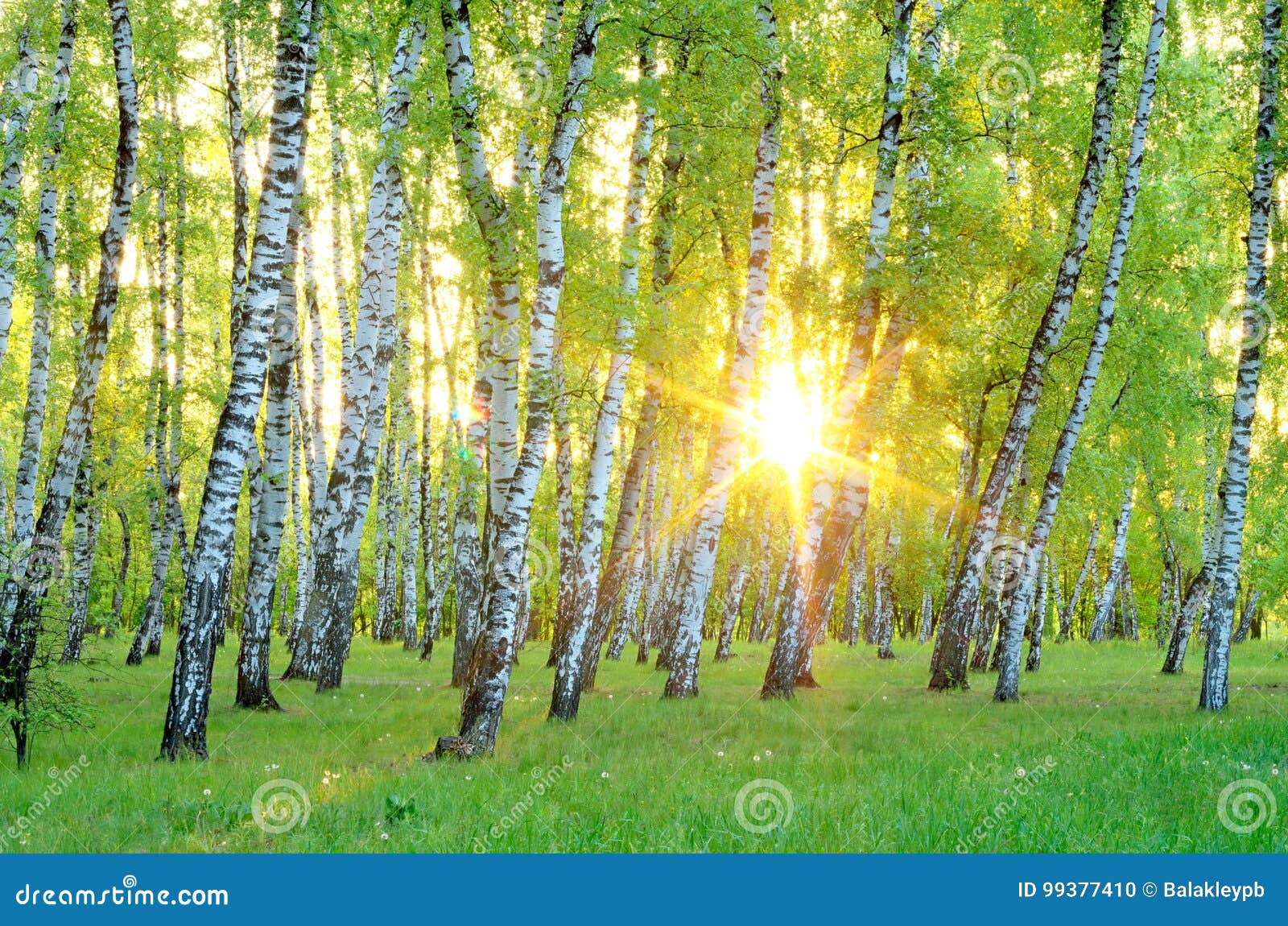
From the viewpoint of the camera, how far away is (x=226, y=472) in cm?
910

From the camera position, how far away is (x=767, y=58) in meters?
12.5

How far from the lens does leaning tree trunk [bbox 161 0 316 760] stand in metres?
9.06

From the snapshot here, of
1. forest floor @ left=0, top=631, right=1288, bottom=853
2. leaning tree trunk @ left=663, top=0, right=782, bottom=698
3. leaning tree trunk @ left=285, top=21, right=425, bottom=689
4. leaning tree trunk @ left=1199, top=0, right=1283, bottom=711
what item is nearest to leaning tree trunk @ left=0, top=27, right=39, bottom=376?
leaning tree trunk @ left=285, top=21, right=425, bottom=689

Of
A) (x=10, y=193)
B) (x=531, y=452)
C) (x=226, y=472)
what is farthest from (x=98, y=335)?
(x=531, y=452)

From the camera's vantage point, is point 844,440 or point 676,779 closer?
point 676,779

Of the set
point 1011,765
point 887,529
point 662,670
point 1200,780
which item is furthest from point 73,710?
point 887,529

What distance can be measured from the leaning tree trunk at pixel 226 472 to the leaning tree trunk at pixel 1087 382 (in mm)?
11529

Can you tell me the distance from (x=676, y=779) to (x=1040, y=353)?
981cm

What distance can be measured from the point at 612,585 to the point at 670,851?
27.9 feet

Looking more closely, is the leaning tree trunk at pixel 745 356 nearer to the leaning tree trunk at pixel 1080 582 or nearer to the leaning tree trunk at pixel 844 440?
the leaning tree trunk at pixel 844 440

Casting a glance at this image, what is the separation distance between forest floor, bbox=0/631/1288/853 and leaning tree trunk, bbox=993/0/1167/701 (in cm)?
111

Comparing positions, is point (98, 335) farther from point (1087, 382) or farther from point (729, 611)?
point (729, 611)

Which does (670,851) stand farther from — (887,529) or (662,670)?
(887,529)

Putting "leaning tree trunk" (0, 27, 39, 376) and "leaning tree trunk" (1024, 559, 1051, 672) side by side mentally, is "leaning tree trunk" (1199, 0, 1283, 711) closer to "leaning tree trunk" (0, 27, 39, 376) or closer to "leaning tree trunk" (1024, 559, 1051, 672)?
"leaning tree trunk" (1024, 559, 1051, 672)
